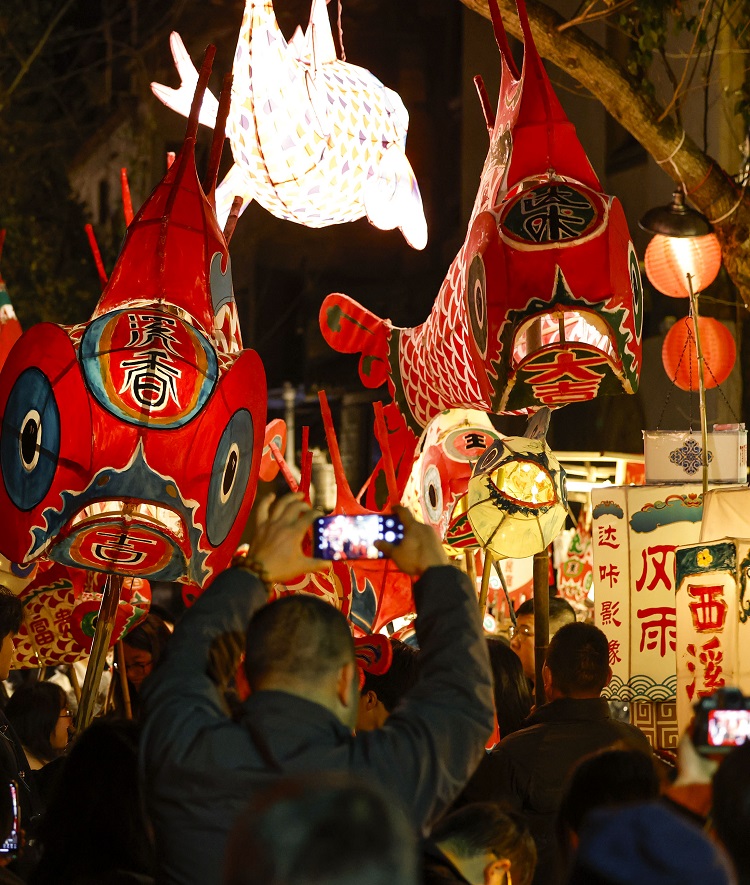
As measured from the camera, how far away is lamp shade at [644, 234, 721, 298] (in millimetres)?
7484

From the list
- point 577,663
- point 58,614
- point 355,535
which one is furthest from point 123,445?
point 58,614

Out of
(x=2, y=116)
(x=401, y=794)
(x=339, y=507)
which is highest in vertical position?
(x=2, y=116)

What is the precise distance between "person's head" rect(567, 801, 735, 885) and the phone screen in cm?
49

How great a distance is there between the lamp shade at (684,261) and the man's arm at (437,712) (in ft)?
17.4

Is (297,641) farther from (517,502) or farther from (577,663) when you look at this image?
(517,502)

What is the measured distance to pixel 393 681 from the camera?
456 centimetres

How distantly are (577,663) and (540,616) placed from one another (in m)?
1.62

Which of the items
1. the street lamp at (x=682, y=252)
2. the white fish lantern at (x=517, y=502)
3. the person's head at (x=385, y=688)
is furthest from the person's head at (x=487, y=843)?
the street lamp at (x=682, y=252)

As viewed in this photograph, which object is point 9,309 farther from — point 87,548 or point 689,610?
point 689,610

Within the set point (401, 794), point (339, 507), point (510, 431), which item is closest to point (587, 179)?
point (339, 507)

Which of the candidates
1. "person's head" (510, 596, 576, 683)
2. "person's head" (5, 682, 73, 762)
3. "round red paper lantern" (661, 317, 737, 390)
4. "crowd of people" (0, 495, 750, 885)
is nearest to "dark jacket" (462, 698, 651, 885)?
"crowd of people" (0, 495, 750, 885)

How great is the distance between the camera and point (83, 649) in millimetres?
7051

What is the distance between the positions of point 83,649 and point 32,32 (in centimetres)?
1034

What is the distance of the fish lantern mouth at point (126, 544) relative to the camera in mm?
4598
